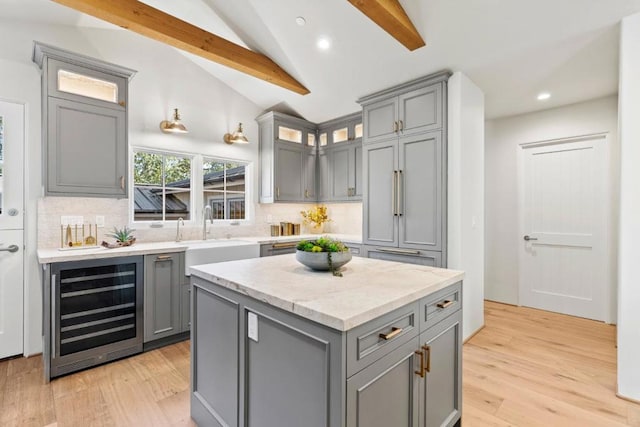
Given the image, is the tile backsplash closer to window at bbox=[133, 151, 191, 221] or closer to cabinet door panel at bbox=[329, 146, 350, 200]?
window at bbox=[133, 151, 191, 221]

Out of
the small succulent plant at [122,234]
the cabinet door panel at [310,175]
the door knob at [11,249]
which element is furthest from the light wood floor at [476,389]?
the cabinet door panel at [310,175]

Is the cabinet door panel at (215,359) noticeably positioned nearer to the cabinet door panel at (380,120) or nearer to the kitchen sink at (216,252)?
the kitchen sink at (216,252)

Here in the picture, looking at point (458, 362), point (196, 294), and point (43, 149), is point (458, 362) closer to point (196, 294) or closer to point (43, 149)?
point (196, 294)

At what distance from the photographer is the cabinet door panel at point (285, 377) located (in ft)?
3.76

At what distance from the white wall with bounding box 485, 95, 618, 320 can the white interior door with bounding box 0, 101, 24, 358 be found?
5412mm

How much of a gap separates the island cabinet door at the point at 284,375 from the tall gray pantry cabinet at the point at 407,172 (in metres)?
2.20

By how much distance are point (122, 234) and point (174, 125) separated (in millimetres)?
1336

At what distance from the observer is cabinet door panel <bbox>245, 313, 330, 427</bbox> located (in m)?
1.15

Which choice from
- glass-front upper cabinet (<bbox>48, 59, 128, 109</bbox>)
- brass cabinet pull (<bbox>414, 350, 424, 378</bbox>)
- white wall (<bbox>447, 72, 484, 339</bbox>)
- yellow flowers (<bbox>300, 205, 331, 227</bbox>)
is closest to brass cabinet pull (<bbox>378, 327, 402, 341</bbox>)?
brass cabinet pull (<bbox>414, 350, 424, 378</bbox>)

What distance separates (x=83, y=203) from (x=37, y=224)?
0.40 metres

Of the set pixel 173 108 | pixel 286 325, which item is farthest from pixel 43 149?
pixel 286 325

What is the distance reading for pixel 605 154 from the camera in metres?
3.62

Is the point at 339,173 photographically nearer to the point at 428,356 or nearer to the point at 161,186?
the point at 161,186

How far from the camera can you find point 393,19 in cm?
246
